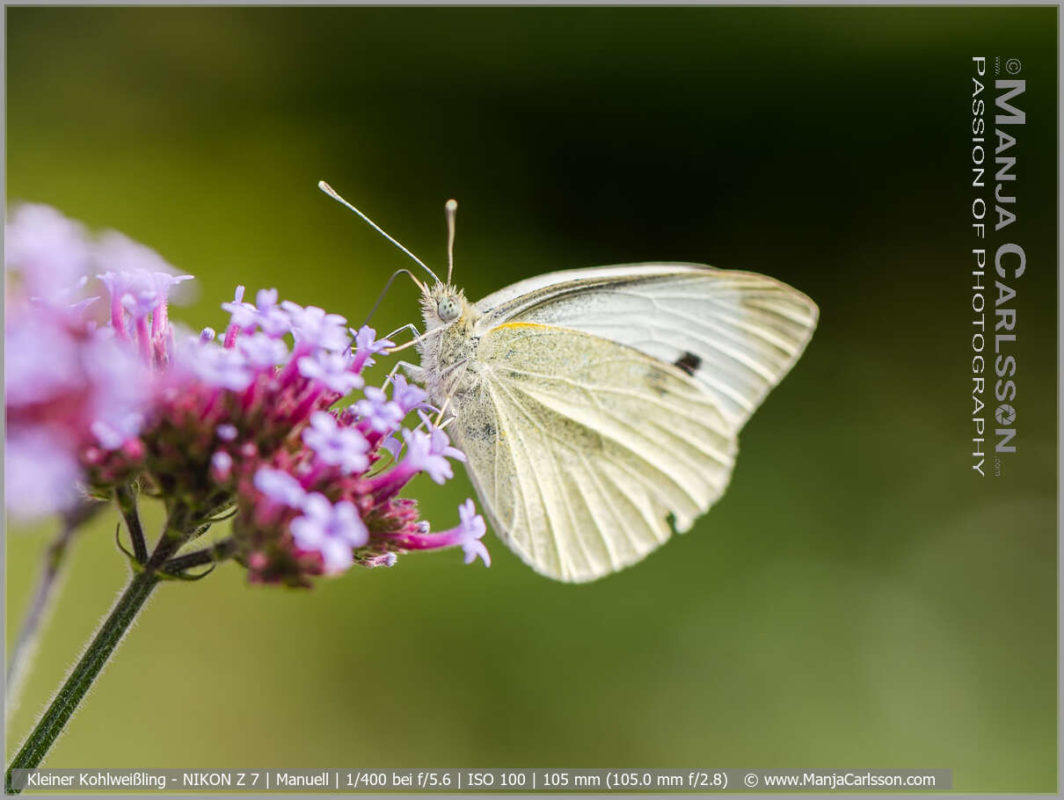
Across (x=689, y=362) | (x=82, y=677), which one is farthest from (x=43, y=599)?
(x=689, y=362)

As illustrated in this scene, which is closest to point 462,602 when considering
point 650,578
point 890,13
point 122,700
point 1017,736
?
point 650,578

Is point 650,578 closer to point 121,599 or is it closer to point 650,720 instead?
point 650,720

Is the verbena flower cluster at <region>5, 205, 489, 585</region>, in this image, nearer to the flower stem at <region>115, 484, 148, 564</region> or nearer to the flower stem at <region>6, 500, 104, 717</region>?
the flower stem at <region>115, 484, 148, 564</region>

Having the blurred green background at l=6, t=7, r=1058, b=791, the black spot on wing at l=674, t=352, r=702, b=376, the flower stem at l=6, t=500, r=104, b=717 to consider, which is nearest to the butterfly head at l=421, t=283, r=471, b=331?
the black spot on wing at l=674, t=352, r=702, b=376
